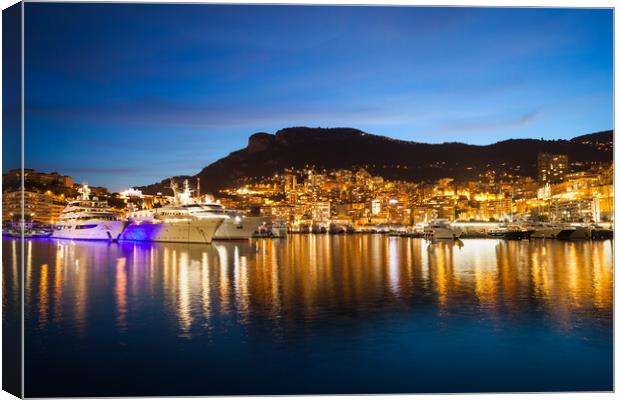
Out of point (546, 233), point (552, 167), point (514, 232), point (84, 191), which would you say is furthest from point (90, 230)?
point (552, 167)

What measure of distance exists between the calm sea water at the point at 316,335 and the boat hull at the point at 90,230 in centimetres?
2078

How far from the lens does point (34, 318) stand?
813cm

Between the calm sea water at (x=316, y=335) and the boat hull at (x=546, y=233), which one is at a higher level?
the boat hull at (x=546, y=233)

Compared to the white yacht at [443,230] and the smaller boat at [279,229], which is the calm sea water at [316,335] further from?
the smaller boat at [279,229]

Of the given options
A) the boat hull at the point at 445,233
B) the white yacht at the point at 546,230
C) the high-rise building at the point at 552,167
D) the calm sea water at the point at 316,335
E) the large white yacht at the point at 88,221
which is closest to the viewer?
the calm sea water at the point at 316,335

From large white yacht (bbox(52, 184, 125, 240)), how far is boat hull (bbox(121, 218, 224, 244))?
124cm

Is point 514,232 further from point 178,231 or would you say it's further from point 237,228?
point 178,231

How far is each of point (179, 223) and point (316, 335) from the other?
2342 centimetres

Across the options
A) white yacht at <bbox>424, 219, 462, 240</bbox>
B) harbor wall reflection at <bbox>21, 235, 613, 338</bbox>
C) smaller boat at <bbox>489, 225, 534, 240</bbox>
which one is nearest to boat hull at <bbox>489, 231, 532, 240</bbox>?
smaller boat at <bbox>489, 225, 534, 240</bbox>

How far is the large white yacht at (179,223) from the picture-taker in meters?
29.0

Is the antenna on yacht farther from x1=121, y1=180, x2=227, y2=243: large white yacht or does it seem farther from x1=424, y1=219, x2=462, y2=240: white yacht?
x1=424, y1=219, x2=462, y2=240: white yacht

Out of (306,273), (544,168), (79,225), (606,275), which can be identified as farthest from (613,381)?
(79,225)

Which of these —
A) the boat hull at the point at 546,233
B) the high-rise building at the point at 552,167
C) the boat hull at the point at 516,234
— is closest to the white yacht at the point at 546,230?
the boat hull at the point at 546,233

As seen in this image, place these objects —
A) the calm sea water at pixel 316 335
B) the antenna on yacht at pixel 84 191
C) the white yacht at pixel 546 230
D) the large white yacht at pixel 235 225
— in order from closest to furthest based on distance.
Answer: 1. the calm sea water at pixel 316 335
2. the white yacht at pixel 546 230
3. the antenna on yacht at pixel 84 191
4. the large white yacht at pixel 235 225
